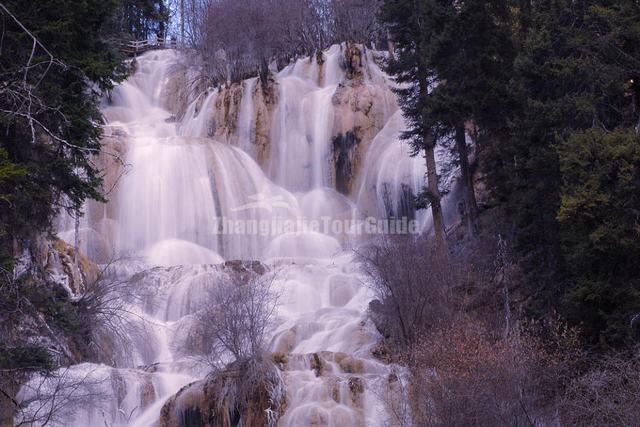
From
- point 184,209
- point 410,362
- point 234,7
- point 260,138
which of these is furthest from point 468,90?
point 234,7

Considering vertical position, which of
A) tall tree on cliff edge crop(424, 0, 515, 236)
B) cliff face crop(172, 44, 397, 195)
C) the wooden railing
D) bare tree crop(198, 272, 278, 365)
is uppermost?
the wooden railing

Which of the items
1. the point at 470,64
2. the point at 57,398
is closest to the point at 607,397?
the point at 57,398

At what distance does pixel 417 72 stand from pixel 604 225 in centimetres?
1172

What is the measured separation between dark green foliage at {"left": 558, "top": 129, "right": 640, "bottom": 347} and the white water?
4934 mm

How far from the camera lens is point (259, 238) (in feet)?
118

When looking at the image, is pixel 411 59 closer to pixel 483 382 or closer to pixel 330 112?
pixel 483 382

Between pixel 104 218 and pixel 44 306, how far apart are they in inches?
832

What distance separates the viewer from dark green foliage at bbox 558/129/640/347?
1600 cm

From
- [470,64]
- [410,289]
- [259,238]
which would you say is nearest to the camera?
[410,289]

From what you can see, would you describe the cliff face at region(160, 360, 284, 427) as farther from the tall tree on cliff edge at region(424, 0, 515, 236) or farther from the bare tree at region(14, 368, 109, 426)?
the tall tree on cliff edge at region(424, 0, 515, 236)

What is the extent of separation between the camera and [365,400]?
18984mm

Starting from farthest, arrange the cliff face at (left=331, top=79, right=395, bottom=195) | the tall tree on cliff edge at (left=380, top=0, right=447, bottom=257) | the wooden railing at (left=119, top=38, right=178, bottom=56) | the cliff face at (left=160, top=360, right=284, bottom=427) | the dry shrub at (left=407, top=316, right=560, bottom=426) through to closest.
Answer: the wooden railing at (left=119, top=38, right=178, bottom=56) → the cliff face at (left=331, top=79, right=395, bottom=195) → the tall tree on cliff edge at (left=380, top=0, right=447, bottom=257) → the cliff face at (left=160, top=360, right=284, bottom=427) → the dry shrub at (left=407, top=316, right=560, bottom=426)

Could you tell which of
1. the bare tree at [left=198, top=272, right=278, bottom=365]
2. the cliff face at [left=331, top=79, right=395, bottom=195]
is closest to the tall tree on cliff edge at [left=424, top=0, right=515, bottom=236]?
the bare tree at [left=198, top=272, right=278, bottom=365]

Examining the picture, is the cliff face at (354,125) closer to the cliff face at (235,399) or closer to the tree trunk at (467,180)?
the tree trunk at (467,180)
